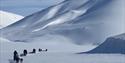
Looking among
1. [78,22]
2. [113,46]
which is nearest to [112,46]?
[113,46]

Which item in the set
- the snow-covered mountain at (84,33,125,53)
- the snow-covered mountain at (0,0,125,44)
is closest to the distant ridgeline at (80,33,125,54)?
the snow-covered mountain at (84,33,125,53)

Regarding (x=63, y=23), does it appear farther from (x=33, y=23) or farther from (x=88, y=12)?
(x=33, y=23)

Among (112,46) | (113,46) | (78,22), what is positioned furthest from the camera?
(78,22)

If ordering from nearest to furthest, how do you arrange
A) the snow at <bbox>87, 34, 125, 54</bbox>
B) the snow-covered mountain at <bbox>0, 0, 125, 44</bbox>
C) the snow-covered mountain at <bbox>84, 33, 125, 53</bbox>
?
the snow at <bbox>87, 34, 125, 54</bbox> < the snow-covered mountain at <bbox>84, 33, 125, 53</bbox> < the snow-covered mountain at <bbox>0, 0, 125, 44</bbox>

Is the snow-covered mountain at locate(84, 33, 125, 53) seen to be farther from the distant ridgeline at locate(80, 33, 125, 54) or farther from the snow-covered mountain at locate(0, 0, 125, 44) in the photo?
the snow-covered mountain at locate(0, 0, 125, 44)

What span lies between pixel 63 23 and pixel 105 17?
17.1m

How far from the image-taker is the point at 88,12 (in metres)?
153

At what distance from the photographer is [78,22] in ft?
474

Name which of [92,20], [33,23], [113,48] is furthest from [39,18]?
[113,48]

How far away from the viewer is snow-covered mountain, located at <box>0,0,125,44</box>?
126025 millimetres

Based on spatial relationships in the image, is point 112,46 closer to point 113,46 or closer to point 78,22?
point 113,46

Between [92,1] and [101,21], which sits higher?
[92,1]

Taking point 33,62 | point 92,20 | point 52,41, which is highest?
point 92,20

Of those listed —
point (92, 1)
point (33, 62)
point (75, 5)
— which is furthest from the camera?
point (75, 5)
